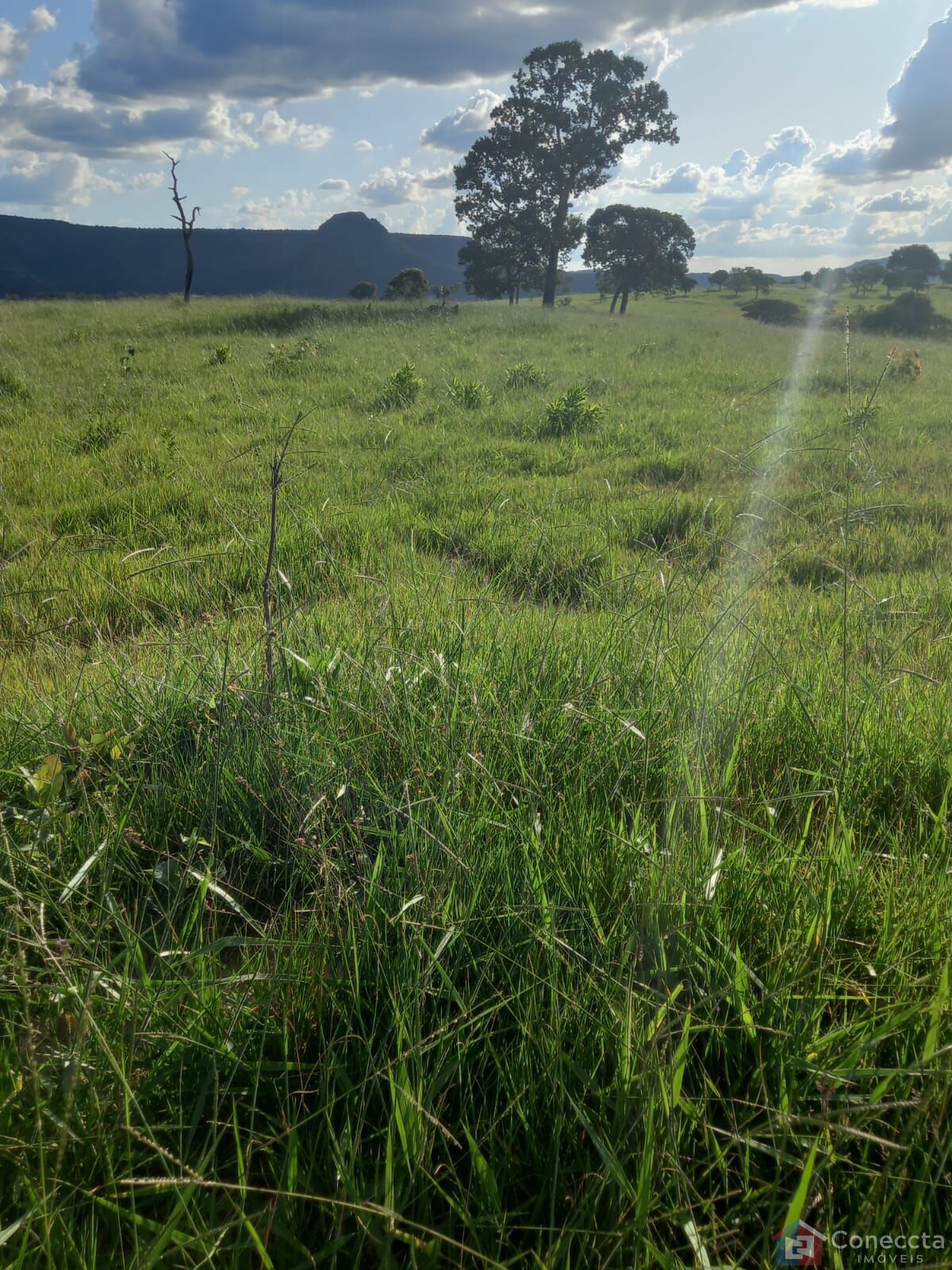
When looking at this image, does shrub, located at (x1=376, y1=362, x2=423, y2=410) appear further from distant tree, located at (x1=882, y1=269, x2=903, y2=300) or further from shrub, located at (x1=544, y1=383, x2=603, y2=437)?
distant tree, located at (x1=882, y1=269, x2=903, y2=300)

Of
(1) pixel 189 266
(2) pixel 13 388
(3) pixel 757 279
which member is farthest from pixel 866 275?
(2) pixel 13 388

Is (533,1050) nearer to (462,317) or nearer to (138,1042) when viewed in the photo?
(138,1042)

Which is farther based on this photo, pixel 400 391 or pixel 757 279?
pixel 757 279

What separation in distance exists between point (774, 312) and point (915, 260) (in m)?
37.7

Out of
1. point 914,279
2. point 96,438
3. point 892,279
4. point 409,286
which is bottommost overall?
point 96,438

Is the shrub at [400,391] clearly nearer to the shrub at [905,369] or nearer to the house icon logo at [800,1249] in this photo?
the shrub at [905,369]

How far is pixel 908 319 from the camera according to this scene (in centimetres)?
3600

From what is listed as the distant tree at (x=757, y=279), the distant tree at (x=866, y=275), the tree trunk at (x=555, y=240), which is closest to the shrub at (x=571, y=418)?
the tree trunk at (x=555, y=240)

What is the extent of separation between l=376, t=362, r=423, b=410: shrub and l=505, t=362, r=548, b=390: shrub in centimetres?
158

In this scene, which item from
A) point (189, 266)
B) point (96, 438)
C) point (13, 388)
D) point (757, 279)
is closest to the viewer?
point (96, 438)

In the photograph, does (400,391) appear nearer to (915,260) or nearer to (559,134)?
(559,134)

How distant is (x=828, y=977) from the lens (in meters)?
1.26

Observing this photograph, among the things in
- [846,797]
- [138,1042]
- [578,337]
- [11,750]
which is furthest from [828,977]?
[578,337]

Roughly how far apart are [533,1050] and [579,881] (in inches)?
13.9
